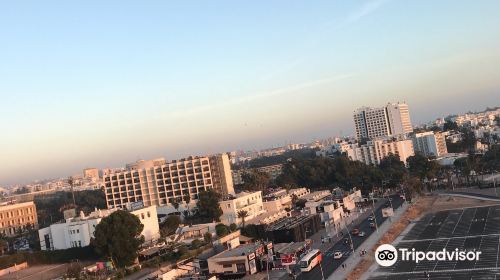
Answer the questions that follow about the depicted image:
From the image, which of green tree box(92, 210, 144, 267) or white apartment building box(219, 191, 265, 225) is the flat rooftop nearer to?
green tree box(92, 210, 144, 267)

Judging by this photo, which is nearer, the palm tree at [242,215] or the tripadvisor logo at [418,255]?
the tripadvisor logo at [418,255]

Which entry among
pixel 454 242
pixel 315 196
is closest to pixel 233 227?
pixel 454 242

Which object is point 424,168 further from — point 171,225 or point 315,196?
point 171,225

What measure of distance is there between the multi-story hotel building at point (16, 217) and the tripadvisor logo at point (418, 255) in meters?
67.1

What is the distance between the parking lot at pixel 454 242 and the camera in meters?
31.0

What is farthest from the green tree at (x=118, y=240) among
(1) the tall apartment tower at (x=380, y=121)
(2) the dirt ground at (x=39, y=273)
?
(1) the tall apartment tower at (x=380, y=121)

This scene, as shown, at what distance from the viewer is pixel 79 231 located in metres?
52.4

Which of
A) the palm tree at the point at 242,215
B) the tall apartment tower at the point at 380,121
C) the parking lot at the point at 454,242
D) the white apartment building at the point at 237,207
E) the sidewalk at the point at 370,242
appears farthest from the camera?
the tall apartment tower at the point at 380,121

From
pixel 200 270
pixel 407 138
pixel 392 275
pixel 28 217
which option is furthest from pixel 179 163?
pixel 407 138

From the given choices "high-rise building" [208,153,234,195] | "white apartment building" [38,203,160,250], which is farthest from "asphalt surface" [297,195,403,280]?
"high-rise building" [208,153,234,195]

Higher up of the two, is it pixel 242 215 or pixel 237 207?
pixel 237 207

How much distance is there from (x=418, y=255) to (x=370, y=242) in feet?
23.3

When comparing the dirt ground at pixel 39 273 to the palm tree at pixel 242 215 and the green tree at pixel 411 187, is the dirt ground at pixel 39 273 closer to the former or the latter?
the palm tree at pixel 242 215

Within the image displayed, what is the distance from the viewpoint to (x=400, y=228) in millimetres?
48594
